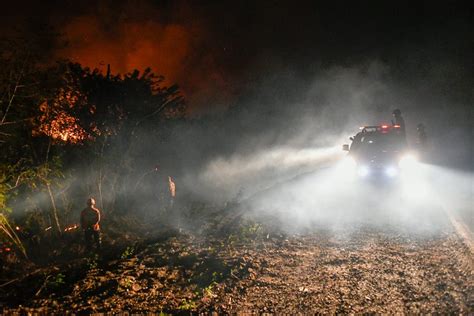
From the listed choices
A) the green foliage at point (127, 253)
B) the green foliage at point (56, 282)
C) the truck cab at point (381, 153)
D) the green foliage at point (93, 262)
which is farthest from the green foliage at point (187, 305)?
the truck cab at point (381, 153)

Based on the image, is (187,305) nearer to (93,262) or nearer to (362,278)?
(362,278)

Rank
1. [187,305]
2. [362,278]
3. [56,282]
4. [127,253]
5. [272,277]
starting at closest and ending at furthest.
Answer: [187,305]
[362,278]
[56,282]
[272,277]
[127,253]

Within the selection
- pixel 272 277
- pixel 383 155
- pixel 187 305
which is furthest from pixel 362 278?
pixel 383 155

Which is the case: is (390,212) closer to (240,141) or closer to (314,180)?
(314,180)

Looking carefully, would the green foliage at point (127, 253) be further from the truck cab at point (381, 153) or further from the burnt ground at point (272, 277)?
the truck cab at point (381, 153)

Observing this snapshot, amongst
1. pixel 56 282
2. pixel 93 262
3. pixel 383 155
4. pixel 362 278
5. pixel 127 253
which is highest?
pixel 383 155

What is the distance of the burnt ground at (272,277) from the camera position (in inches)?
212

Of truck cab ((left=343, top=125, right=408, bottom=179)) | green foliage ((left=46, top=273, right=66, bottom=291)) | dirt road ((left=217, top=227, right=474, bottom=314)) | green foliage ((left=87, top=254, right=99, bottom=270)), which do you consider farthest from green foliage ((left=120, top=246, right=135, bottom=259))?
truck cab ((left=343, top=125, right=408, bottom=179))

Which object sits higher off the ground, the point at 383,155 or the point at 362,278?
the point at 383,155

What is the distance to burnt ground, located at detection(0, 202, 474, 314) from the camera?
539 centimetres

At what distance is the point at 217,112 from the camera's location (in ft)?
90.0

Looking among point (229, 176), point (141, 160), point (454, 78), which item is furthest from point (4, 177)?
point (454, 78)

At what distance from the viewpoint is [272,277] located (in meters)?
6.61

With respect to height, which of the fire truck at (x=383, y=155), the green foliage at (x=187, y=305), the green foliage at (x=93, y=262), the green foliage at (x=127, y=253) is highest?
the fire truck at (x=383, y=155)
